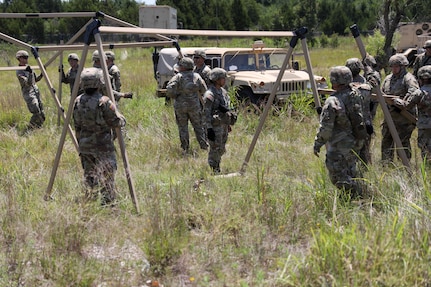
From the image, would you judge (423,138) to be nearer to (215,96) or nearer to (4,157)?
(215,96)

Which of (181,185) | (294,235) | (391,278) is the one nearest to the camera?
(391,278)

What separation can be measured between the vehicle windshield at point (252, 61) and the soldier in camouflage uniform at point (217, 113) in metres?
3.97

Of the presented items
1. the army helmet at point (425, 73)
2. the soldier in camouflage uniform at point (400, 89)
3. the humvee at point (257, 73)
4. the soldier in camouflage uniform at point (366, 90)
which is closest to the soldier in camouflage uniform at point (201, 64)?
the humvee at point (257, 73)

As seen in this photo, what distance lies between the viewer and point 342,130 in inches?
177

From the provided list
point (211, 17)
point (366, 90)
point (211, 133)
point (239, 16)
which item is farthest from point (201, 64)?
point (239, 16)

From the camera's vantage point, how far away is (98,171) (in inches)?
172

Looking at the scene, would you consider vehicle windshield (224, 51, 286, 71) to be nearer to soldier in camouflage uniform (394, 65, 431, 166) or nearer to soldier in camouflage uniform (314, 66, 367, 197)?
soldier in camouflage uniform (394, 65, 431, 166)

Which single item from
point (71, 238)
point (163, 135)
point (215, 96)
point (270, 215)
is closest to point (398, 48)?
point (163, 135)

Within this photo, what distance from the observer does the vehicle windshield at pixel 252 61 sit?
967 centimetres

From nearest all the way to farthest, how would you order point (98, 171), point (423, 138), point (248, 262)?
point (248, 262)
point (98, 171)
point (423, 138)

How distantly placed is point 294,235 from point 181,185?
137cm

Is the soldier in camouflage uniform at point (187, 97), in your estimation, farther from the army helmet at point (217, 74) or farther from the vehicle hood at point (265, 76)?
the vehicle hood at point (265, 76)

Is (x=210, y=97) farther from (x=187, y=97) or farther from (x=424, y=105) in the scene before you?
(x=424, y=105)

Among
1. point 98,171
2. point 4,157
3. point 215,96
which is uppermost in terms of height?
point 215,96
